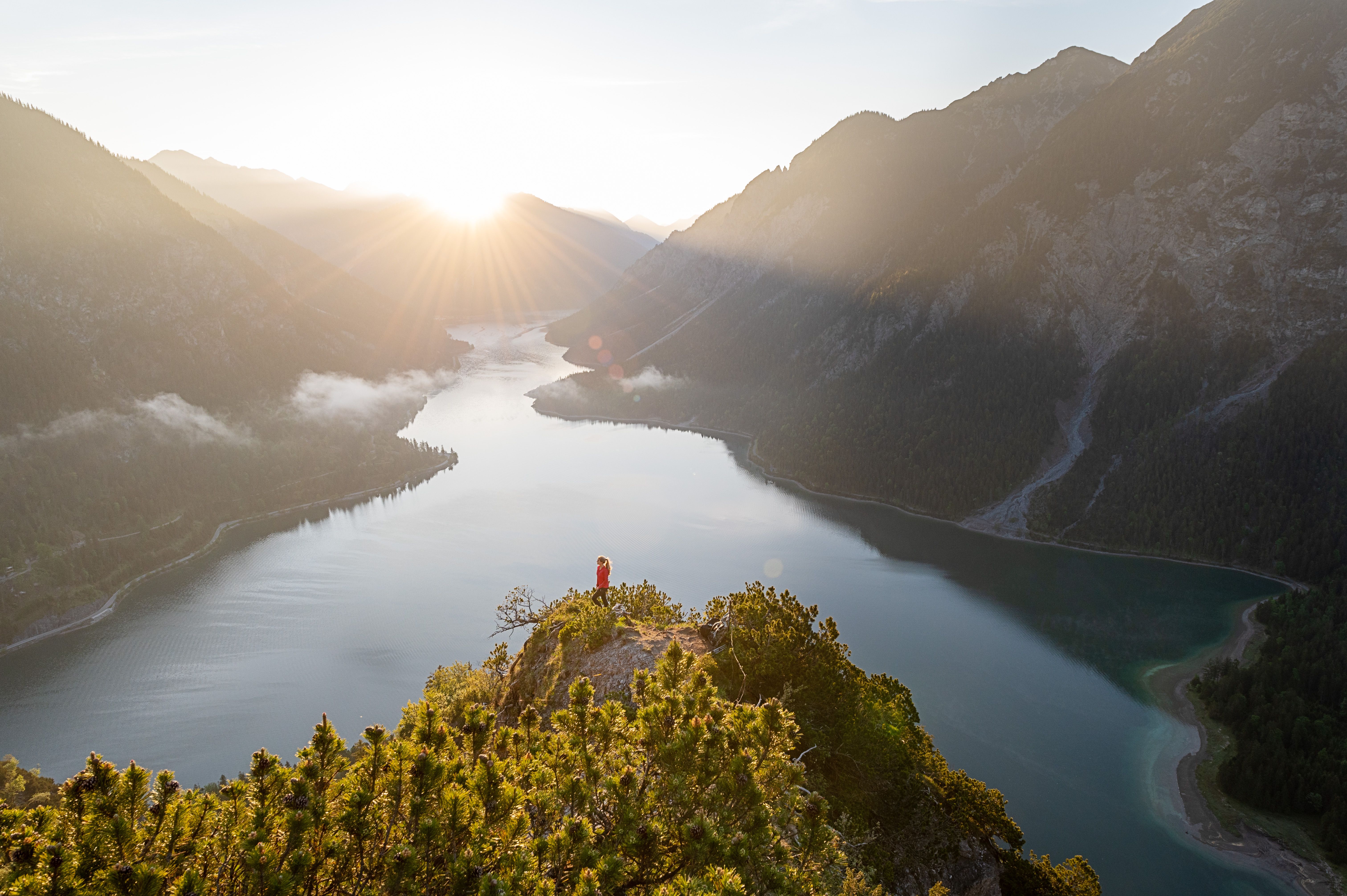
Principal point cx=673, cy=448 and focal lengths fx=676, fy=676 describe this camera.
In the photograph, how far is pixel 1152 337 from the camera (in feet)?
470

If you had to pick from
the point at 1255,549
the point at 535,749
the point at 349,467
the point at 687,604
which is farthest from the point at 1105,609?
the point at 349,467

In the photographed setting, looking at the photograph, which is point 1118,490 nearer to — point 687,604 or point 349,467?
point 687,604

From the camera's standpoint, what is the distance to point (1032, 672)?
75.9m

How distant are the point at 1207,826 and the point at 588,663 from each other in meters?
58.3

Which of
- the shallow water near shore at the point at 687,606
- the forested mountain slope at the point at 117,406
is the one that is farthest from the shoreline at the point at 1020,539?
the forested mountain slope at the point at 117,406

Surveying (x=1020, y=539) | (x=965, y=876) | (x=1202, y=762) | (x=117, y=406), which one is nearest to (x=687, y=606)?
(x=1202, y=762)

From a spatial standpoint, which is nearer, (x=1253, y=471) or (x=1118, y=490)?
(x=1253, y=471)

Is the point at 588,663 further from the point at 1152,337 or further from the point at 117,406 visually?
the point at 117,406

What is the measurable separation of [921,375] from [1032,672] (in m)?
101

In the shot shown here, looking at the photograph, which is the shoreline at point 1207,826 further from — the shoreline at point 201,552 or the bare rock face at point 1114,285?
the shoreline at point 201,552

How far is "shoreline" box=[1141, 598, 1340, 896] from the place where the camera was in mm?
49125

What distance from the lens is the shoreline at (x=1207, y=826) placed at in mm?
49125

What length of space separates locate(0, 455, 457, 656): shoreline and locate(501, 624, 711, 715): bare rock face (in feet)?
352

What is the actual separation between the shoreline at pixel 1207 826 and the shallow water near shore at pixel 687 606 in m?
1.36
